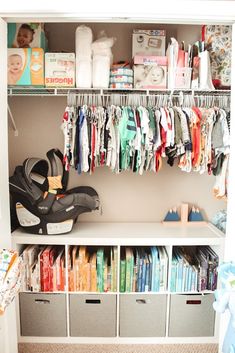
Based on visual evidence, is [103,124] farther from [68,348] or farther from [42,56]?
[68,348]

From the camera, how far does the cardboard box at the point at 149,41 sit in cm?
197

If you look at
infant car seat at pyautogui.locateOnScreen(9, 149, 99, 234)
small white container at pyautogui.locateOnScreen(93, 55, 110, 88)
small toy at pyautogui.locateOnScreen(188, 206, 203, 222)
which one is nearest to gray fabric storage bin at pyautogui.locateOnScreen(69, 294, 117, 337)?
infant car seat at pyautogui.locateOnScreen(9, 149, 99, 234)

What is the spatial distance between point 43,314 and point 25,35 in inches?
79.4

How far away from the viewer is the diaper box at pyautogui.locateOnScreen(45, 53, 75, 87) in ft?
6.02

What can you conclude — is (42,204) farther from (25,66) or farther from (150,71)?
(150,71)

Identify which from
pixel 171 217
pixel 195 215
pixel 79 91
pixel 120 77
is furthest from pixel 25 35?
pixel 195 215

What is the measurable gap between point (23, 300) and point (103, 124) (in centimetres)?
141

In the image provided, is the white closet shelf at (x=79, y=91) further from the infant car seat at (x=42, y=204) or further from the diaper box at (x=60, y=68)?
the infant car seat at (x=42, y=204)

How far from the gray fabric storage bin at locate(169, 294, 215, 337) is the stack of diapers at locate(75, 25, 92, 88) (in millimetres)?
1706

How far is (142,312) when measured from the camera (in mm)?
1942

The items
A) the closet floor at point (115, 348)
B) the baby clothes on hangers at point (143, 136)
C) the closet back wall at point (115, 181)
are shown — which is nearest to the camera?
the baby clothes on hangers at point (143, 136)

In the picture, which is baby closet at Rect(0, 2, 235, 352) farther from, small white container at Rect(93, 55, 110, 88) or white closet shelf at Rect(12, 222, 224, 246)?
small white container at Rect(93, 55, 110, 88)

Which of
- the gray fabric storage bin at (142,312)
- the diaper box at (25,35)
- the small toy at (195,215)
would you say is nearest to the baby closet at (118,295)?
the gray fabric storage bin at (142,312)

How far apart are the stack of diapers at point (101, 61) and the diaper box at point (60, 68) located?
0.51ft
